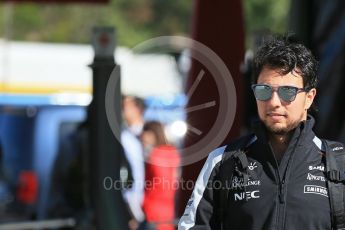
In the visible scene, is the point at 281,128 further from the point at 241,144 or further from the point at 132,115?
the point at 132,115

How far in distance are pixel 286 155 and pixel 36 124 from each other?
7.59m

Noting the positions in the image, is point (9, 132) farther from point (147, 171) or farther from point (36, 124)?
point (147, 171)

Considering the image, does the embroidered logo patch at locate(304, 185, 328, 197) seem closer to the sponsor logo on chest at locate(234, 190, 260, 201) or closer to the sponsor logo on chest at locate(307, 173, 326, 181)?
the sponsor logo on chest at locate(307, 173, 326, 181)

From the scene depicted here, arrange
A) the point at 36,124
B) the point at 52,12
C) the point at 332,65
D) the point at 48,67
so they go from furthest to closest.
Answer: the point at 52,12 < the point at 48,67 < the point at 36,124 < the point at 332,65

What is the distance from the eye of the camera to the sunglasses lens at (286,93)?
10.2ft

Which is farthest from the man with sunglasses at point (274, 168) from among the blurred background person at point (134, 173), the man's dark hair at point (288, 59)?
the blurred background person at point (134, 173)

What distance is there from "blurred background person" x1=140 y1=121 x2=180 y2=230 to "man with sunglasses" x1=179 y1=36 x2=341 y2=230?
433cm

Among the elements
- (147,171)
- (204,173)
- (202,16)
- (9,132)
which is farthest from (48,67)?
(204,173)

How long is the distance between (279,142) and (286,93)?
19cm

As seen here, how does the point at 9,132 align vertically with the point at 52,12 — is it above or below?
below

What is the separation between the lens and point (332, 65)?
19.6 feet

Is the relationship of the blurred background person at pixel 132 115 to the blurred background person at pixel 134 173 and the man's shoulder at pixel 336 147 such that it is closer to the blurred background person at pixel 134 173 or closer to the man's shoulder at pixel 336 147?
the blurred background person at pixel 134 173

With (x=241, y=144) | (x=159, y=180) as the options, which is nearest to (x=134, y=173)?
(x=159, y=180)

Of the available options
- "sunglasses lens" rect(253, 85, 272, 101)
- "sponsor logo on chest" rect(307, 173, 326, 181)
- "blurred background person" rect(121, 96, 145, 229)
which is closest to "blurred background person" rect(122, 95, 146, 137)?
"blurred background person" rect(121, 96, 145, 229)
